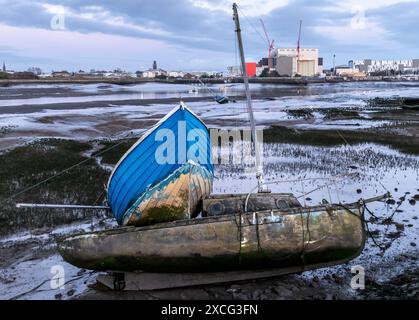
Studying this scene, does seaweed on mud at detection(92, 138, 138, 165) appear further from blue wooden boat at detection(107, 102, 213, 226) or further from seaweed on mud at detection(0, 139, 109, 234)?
blue wooden boat at detection(107, 102, 213, 226)

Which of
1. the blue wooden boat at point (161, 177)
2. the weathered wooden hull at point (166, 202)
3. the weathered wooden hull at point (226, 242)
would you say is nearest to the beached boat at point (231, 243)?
the weathered wooden hull at point (226, 242)

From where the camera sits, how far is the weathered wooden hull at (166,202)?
9344mm

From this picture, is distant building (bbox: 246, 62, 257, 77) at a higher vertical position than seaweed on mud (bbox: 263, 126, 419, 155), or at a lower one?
higher

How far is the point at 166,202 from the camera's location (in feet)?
30.7

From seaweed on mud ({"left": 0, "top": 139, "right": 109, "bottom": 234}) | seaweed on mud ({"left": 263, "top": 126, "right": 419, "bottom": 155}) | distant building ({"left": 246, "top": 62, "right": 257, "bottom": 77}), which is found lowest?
seaweed on mud ({"left": 0, "top": 139, "right": 109, "bottom": 234})

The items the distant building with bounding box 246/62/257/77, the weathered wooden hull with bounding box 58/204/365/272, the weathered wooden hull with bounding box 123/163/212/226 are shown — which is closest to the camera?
the weathered wooden hull with bounding box 58/204/365/272

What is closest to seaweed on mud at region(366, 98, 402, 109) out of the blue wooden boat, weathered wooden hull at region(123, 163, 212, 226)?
the blue wooden boat

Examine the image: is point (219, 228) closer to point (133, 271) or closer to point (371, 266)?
point (133, 271)

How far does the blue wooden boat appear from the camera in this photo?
9.37 m

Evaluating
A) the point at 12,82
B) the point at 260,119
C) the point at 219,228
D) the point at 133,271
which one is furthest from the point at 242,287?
the point at 12,82

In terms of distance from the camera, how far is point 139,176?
968cm

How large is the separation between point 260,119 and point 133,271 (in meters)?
28.1

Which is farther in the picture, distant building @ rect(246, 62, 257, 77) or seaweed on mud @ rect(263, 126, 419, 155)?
seaweed on mud @ rect(263, 126, 419, 155)

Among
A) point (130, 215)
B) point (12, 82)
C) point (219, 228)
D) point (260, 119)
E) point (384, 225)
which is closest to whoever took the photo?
point (219, 228)
